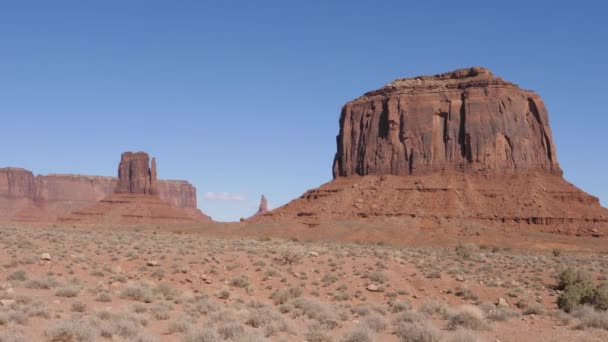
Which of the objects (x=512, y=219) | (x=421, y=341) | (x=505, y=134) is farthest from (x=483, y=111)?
(x=421, y=341)

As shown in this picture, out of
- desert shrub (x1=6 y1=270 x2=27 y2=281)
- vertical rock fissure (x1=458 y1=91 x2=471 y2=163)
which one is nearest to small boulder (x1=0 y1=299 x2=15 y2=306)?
desert shrub (x1=6 y1=270 x2=27 y2=281)

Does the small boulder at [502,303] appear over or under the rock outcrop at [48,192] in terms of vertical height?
under

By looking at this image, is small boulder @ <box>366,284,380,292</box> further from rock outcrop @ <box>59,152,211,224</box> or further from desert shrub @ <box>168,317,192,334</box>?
rock outcrop @ <box>59,152,211,224</box>

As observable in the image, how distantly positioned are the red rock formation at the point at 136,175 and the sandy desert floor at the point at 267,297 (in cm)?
10646

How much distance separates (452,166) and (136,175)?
79619mm

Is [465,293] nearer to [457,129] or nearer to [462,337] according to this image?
[462,337]

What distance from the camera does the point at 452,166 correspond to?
7288cm

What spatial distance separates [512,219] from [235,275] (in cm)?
4664

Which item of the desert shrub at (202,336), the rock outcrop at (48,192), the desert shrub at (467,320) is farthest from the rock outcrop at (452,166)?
the rock outcrop at (48,192)

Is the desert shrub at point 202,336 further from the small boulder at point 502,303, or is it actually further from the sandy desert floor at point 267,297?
the small boulder at point 502,303

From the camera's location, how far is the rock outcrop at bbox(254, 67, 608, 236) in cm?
6298

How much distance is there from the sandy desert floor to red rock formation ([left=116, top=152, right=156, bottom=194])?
106456 millimetres

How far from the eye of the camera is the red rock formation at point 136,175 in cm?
13100

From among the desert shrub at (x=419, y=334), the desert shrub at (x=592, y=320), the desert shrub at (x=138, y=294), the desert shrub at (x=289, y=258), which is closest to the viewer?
the desert shrub at (x=419, y=334)
